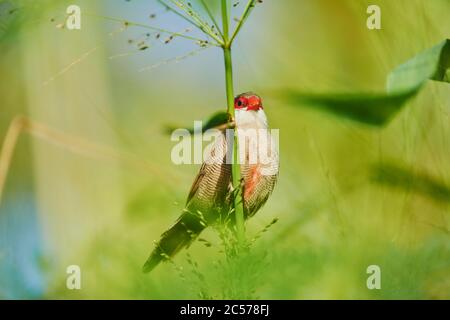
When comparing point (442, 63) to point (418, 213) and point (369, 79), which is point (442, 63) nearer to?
point (418, 213)

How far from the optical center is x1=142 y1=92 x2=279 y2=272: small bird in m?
1.75

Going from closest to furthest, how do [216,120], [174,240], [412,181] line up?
[412,181]
[216,120]
[174,240]

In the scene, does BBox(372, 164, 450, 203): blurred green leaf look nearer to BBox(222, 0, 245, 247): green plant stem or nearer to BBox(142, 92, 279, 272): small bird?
BBox(222, 0, 245, 247): green plant stem

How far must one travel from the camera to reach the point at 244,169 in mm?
1877

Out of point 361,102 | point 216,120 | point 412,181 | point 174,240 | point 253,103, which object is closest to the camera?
point 361,102

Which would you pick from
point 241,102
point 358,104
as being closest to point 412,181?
point 358,104

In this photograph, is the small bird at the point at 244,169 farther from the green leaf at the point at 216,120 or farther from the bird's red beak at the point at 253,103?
the green leaf at the point at 216,120

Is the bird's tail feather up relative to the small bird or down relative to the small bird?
down

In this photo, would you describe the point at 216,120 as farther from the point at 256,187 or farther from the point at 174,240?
the point at 256,187

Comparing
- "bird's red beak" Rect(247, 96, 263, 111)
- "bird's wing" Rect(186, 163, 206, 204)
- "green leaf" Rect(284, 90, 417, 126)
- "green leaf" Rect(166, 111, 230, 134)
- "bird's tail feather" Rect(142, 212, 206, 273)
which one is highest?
"bird's red beak" Rect(247, 96, 263, 111)

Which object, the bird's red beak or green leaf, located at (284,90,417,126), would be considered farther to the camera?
the bird's red beak

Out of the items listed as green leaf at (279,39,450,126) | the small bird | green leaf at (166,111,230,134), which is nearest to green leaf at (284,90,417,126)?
green leaf at (279,39,450,126)
